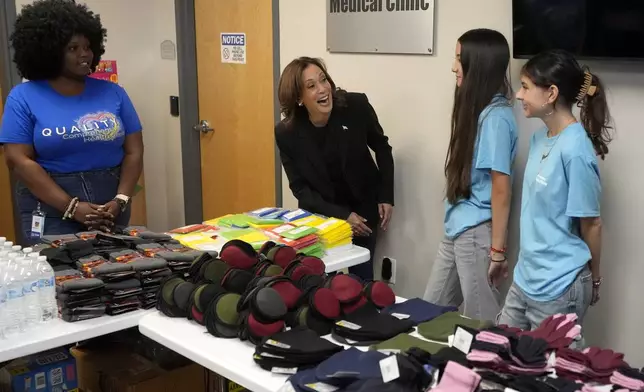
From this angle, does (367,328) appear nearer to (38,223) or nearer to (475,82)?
(475,82)

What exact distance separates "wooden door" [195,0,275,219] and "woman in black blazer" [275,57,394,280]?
103 centimetres

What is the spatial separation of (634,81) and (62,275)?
7.03ft

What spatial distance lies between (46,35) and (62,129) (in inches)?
16.2

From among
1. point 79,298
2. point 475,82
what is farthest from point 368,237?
point 79,298

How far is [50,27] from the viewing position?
2.86 m

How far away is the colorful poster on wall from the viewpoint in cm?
455

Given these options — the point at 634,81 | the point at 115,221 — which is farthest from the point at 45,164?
the point at 634,81

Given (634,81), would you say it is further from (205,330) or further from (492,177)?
(205,330)

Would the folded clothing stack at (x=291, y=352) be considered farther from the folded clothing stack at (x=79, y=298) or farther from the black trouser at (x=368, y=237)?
the black trouser at (x=368, y=237)

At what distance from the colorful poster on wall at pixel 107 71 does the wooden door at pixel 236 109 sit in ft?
1.87

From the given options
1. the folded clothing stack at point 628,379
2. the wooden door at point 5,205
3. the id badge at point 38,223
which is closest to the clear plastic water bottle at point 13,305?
the id badge at point 38,223

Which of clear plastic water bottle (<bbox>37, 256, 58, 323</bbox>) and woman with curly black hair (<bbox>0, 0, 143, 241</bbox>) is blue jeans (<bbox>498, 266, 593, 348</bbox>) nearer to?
clear plastic water bottle (<bbox>37, 256, 58, 323</bbox>)

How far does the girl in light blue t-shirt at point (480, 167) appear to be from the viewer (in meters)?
2.63

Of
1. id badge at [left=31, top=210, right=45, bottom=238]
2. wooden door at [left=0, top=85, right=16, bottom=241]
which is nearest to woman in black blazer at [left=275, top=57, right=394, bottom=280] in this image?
id badge at [left=31, top=210, right=45, bottom=238]
